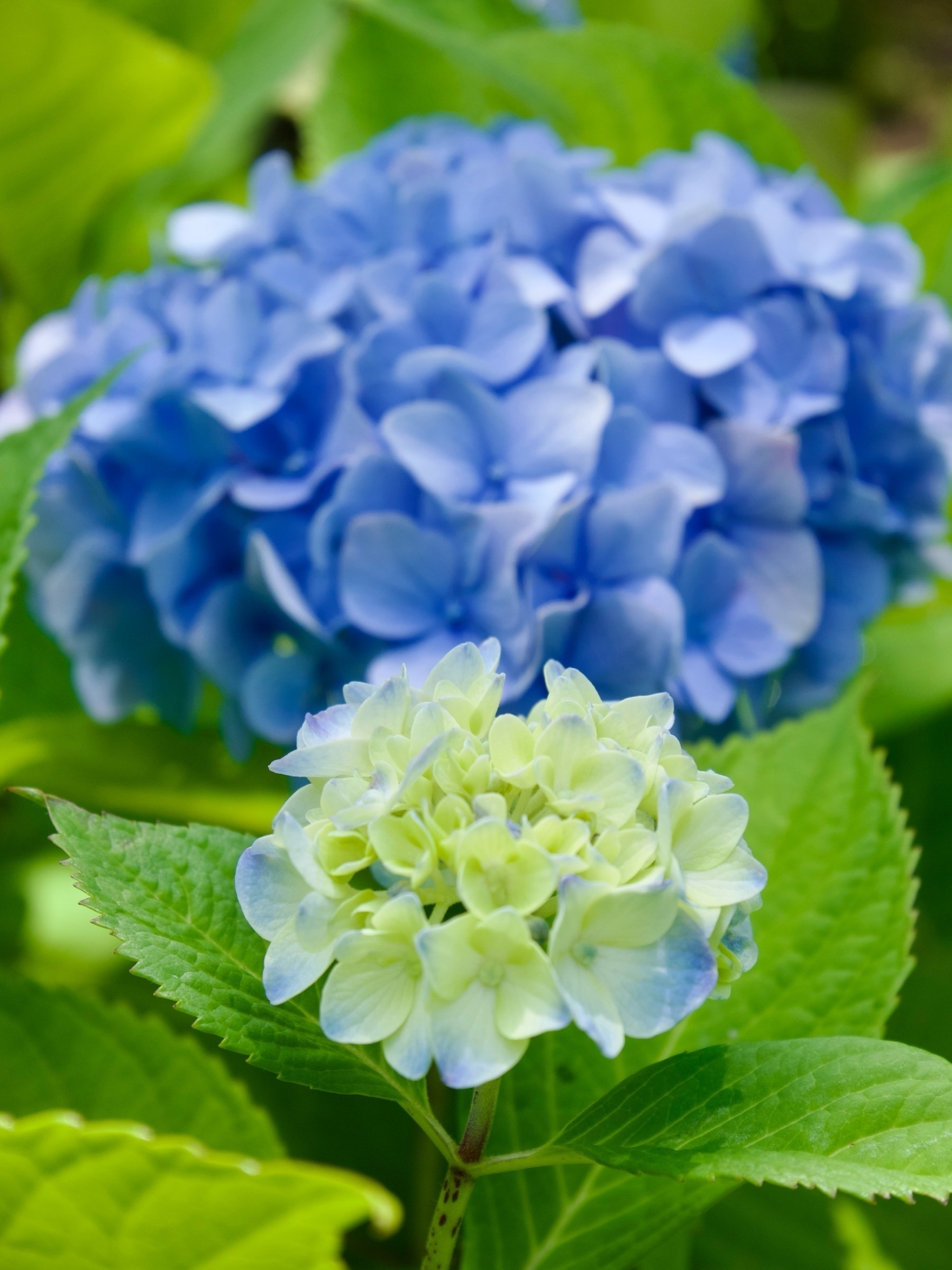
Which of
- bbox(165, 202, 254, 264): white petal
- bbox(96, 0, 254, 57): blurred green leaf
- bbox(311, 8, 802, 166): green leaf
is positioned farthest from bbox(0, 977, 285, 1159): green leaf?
bbox(96, 0, 254, 57): blurred green leaf

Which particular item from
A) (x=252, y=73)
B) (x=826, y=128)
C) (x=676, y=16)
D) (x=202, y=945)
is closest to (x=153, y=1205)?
(x=202, y=945)

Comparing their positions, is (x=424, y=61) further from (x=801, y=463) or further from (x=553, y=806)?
(x=553, y=806)

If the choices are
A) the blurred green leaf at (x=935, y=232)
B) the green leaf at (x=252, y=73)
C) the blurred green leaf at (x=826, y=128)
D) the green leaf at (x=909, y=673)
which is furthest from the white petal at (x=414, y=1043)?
the blurred green leaf at (x=826, y=128)

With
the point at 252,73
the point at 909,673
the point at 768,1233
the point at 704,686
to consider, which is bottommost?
the point at 768,1233

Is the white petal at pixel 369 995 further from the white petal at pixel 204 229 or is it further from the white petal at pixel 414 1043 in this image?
the white petal at pixel 204 229

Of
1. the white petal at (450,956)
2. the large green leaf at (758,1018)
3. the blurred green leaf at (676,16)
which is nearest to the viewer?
the white petal at (450,956)

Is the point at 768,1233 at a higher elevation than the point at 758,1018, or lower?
lower

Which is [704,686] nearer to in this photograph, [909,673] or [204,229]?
[909,673]

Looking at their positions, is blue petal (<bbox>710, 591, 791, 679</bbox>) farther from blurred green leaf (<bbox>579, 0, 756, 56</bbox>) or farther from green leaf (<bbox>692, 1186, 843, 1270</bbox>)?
blurred green leaf (<bbox>579, 0, 756, 56</bbox>)
